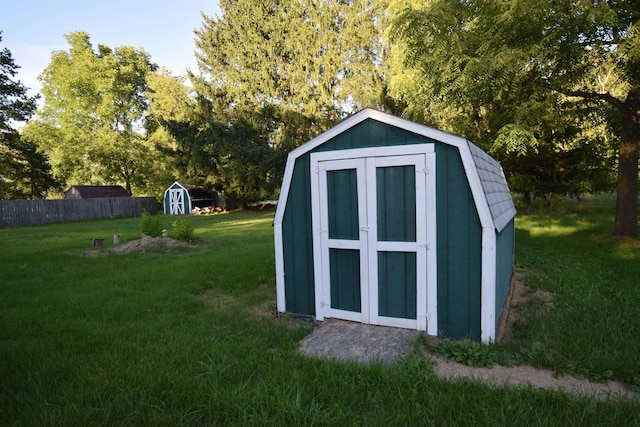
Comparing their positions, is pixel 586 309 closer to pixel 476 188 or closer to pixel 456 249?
pixel 456 249

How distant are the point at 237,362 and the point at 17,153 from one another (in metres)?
33.1

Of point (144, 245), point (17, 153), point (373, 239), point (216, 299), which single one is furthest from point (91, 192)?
point (373, 239)

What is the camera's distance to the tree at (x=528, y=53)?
296 inches

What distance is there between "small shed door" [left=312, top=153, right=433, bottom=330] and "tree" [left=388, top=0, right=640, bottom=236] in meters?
5.51

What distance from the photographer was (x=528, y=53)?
7793mm

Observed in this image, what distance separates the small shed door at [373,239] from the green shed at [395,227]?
12 mm

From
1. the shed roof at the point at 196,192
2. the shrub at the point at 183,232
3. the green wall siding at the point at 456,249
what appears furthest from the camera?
the shed roof at the point at 196,192

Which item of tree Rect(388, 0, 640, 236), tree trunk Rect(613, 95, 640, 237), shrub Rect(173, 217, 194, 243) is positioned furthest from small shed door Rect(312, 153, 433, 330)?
tree trunk Rect(613, 95, 640, 237)

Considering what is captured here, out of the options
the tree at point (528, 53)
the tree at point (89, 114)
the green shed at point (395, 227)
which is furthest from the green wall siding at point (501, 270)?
the tree at point (89, 114)

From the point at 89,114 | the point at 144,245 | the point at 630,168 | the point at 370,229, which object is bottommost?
the point at 144,245

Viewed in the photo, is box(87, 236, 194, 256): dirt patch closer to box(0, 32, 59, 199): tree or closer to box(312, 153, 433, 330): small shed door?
box(312, 153, 433, 330): small shed door

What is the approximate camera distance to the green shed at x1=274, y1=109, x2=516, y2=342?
3697 mm

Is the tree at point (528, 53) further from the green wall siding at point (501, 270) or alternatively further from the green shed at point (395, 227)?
the green shed at point (395, 227)

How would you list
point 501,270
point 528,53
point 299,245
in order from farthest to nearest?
point 528,53 → point 299,245 → point 501,270
